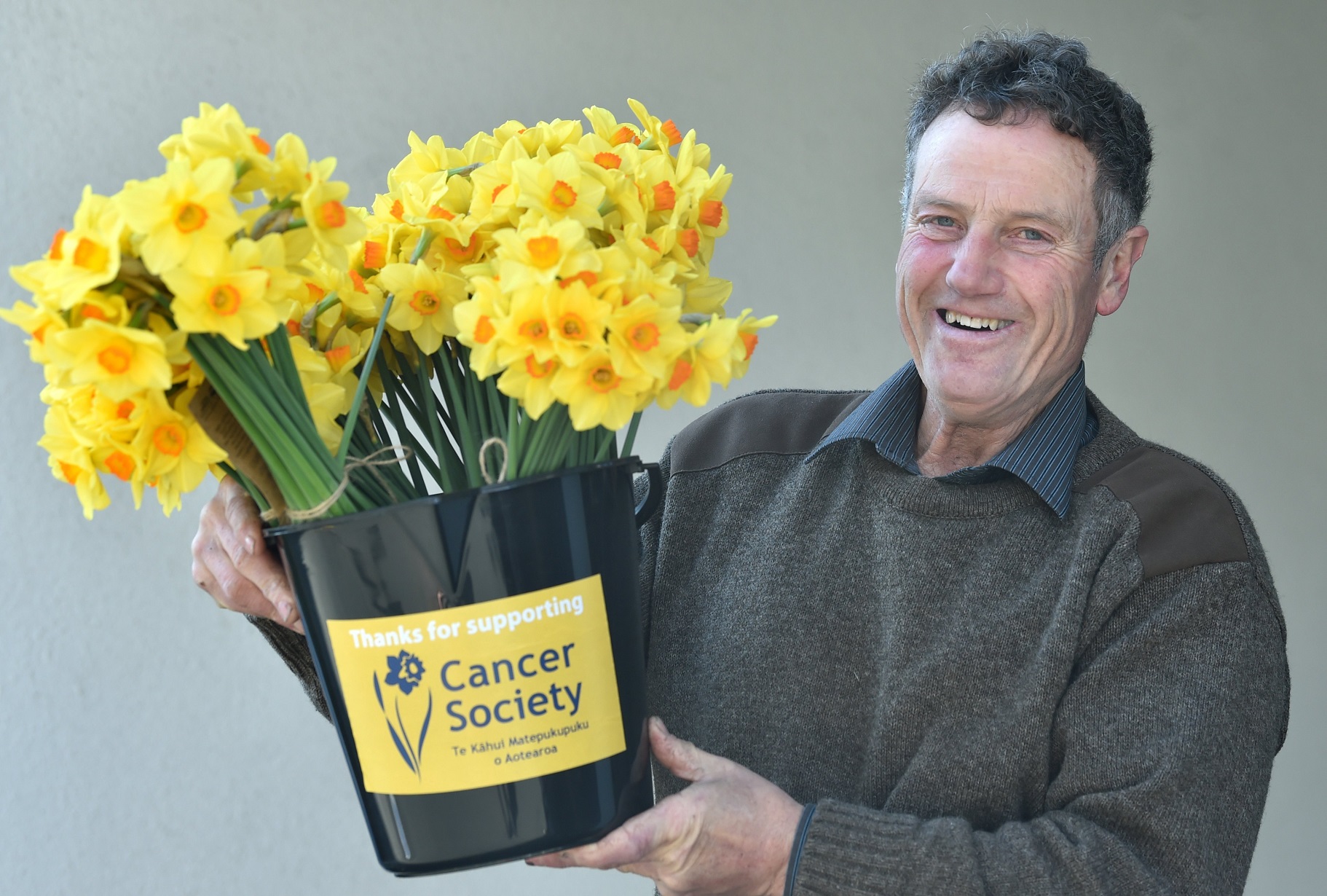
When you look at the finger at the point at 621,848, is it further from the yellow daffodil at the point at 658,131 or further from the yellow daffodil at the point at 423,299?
the yellow daffodil at the point at 658,131

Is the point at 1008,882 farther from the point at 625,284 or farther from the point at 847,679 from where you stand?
the point at 625,284

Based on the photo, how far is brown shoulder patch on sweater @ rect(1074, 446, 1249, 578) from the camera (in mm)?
1066

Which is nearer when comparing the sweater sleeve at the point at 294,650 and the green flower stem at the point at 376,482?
the green flower stem at the point at 376,482

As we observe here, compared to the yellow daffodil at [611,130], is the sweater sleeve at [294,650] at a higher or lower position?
lower

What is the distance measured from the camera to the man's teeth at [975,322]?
123cm

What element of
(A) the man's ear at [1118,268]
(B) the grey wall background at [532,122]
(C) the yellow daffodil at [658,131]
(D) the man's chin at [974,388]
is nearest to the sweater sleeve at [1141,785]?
(D) the man's chin at [974,388]

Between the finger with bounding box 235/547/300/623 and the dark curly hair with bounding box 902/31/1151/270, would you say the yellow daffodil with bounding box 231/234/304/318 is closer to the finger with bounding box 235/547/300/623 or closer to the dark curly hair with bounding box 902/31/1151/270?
the finger with bounding box 235/547/300/623

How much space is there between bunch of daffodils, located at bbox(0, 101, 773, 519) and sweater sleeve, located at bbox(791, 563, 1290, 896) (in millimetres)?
429

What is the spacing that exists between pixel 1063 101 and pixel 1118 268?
234 mm

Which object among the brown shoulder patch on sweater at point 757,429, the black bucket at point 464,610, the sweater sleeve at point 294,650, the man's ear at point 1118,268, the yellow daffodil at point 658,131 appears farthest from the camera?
the brown shoulder patch on sweater at point 757,429

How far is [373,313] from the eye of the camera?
0.84 m

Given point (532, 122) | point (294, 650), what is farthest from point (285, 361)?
point (532, 122)

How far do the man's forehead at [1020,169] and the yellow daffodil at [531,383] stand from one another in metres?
0.64

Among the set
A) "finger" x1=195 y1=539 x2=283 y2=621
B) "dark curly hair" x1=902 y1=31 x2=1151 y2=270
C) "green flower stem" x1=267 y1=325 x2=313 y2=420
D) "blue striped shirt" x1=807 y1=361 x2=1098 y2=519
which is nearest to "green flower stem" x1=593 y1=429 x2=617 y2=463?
"green flower stem" x1=267 y1=325 x2=313 y2=420
